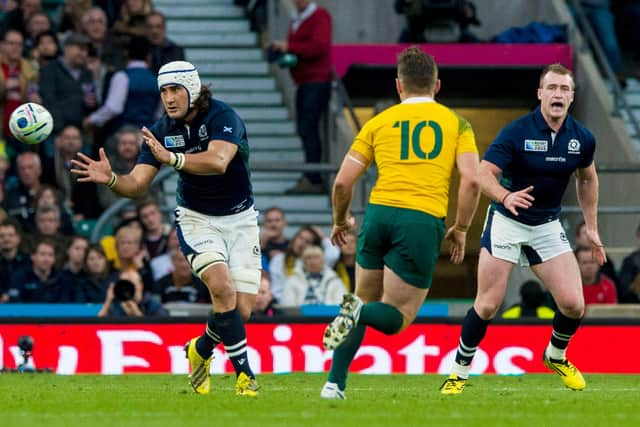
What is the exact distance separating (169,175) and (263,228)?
1.27m

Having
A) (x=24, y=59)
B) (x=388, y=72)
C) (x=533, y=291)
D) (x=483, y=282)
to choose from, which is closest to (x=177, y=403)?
(x=483, y=282)

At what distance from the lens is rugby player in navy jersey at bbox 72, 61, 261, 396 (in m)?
11.6

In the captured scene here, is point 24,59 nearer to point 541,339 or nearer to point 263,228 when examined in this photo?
point 263,228

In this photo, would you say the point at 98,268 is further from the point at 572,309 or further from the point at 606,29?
the point at 606,29

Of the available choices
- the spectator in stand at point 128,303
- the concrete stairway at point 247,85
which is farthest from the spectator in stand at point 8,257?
the concrete stairway at point 247,85

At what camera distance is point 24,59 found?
2003 cm

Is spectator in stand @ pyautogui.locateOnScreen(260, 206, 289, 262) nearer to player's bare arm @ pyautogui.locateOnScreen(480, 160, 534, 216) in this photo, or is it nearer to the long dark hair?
player's bare arm @ pyautogui.locateOnScreen(480, 160, 534, 216)

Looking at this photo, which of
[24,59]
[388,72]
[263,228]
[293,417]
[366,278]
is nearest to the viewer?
[293,417]

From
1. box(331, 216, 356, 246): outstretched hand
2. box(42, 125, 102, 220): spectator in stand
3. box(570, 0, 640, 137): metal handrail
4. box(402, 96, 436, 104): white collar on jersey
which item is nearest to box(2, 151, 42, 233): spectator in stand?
box(42, 125, 102, 220): spectator in stand

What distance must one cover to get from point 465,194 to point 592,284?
7610 mm

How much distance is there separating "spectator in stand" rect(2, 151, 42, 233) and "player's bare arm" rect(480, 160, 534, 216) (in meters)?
7.69

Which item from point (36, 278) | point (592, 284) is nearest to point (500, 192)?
point (592, 284)

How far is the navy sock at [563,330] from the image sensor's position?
1266cm

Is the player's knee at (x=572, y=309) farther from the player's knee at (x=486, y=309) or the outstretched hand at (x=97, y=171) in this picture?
the outstretched hand at (x=97, y=171)
